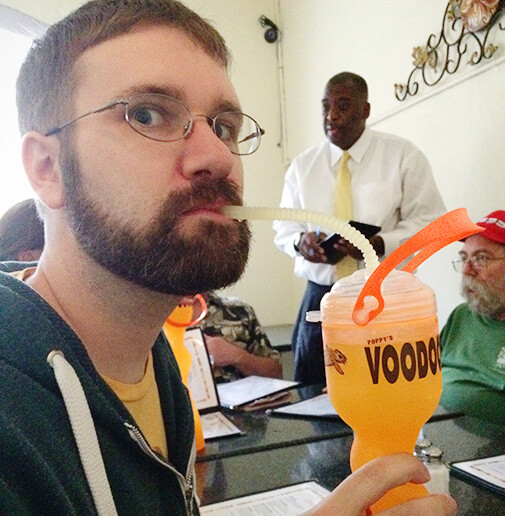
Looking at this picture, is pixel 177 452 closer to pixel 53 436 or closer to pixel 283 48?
pixel 53 436

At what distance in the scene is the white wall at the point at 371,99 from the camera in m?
2.10

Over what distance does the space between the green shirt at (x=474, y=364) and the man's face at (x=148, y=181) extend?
128 centimetres

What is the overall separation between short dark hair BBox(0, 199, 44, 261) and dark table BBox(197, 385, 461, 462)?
73cm

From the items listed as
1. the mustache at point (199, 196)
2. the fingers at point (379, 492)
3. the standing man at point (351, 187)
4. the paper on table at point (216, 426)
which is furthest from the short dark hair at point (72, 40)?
the standing man at point (351, 187)

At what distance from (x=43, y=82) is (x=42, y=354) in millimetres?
455

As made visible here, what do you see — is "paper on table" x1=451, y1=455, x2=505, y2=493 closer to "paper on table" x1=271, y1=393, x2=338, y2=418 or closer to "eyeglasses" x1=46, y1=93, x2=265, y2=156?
"paper on table" x1=271, y1=393, x2=338, y2=418

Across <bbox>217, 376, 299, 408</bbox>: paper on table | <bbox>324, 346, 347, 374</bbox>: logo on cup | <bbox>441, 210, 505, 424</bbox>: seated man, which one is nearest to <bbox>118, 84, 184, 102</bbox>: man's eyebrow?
<bbox>324, 346, 347, 374</bbox>: logo on cup

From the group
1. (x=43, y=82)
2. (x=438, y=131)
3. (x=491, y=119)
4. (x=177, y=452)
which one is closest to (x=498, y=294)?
(x=491, y=119)

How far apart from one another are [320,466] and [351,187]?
1494mm

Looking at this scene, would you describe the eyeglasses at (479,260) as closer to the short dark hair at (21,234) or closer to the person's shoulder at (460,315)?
the person's shoulder at (460,315)

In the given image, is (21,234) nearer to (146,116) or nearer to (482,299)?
(146,116)

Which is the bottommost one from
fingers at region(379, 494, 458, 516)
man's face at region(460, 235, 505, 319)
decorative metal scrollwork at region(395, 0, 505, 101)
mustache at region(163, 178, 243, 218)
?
fingers at region(379, 494, 458, 516)

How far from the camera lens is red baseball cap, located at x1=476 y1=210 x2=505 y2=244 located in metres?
1.75

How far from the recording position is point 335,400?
0.51 metres
